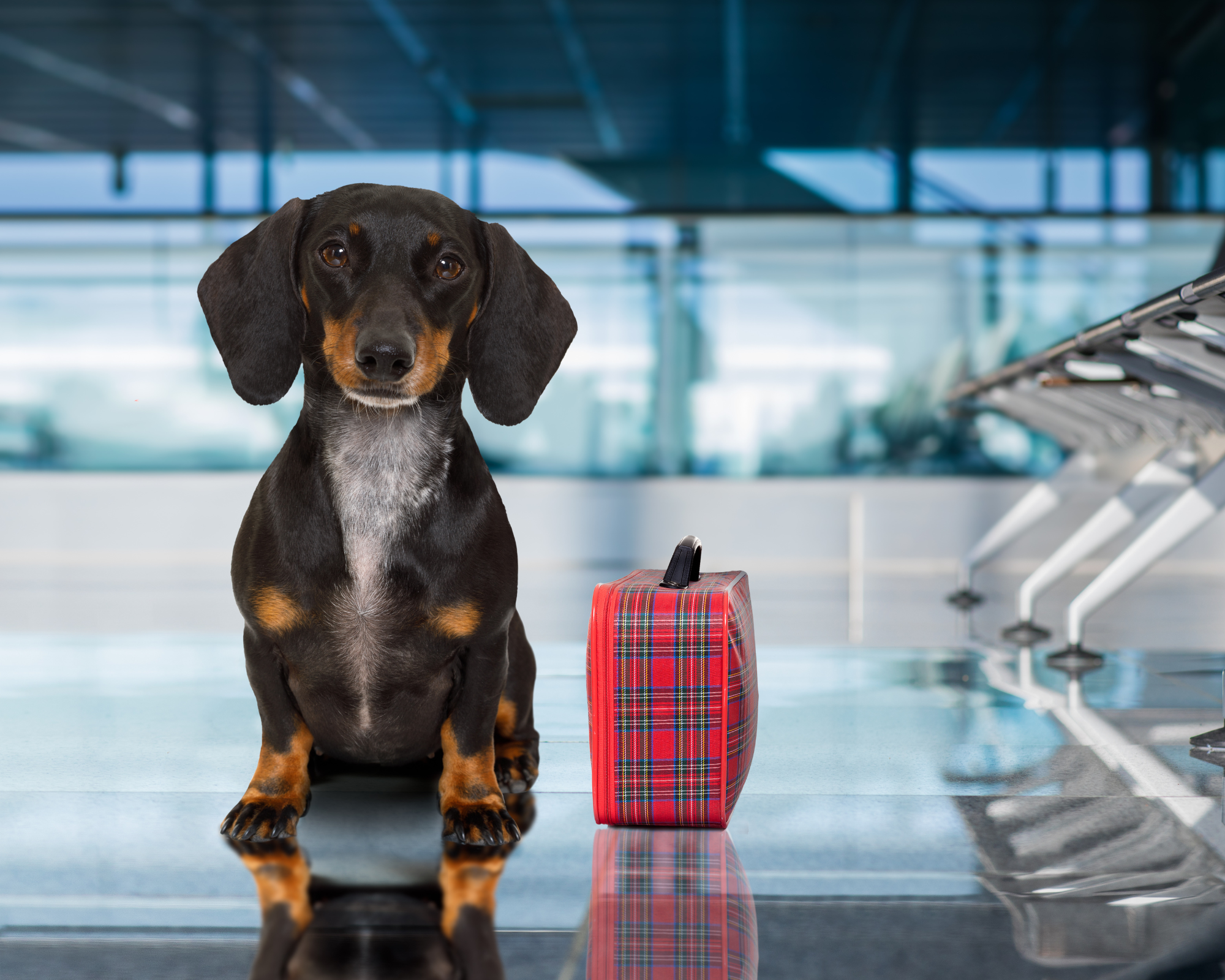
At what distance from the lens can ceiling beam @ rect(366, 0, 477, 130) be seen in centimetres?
916

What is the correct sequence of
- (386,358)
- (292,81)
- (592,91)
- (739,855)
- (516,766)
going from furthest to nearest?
1. (292,81)
2. (592,91)
3. (516,766)
4. (739,855)
5. (386,358)

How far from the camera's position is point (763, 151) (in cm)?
919

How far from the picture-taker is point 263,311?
1.67 meters

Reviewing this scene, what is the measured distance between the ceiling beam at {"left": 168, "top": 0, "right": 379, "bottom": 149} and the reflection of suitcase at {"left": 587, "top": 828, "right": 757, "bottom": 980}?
28.1ft

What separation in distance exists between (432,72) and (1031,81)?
4758 millimetres

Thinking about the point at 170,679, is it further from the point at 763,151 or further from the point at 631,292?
the point at 763,151

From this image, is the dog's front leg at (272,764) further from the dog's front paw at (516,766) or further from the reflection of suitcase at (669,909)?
the reflection of suitcase at (669,909)

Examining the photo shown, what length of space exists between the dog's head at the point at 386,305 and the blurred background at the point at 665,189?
694cm

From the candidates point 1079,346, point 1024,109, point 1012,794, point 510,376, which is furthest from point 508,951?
point 1024,109

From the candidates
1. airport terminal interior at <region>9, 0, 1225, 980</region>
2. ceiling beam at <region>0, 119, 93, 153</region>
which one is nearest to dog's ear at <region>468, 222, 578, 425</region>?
airport terminal interior at <region>9, 0, 1225, 980</region>

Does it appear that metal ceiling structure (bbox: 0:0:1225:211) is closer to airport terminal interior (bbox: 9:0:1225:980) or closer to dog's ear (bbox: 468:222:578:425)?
airport terminal interior (bbox: 9:0:1225:980)

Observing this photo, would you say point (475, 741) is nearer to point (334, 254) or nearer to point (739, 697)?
point (739, 697)

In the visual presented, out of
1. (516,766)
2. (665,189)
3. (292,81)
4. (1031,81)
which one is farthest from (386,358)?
(1031,81)

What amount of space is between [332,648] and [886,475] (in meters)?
7.47
